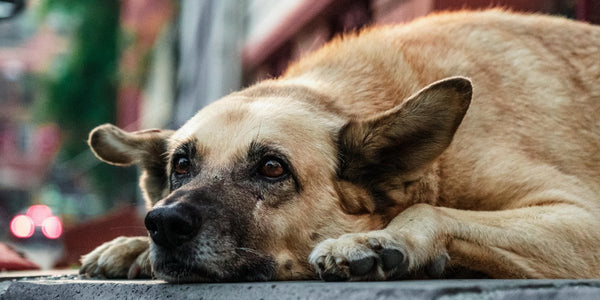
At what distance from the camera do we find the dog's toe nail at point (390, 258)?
2.60 metres

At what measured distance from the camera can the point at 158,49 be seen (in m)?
19.7

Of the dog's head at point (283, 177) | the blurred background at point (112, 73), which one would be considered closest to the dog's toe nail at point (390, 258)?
the dog's head at point (283, 177)

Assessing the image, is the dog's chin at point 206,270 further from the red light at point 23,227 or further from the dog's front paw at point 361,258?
the red light at point 23,227

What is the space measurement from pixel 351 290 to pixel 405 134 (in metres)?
1.10

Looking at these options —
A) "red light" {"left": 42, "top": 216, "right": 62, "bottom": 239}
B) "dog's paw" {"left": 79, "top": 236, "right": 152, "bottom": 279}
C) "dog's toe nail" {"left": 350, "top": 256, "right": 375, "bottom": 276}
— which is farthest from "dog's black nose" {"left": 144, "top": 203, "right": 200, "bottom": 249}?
"red light" {"left": 42, "top": 216, "right": 62, "bottom": 239}

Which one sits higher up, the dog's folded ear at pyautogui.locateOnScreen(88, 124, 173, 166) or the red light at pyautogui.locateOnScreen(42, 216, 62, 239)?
the dog's folded ear at pyautogui.locateOnScreen(88, 124, 173, 166)

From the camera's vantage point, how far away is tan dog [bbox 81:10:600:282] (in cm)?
282

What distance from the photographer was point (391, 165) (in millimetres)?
3297

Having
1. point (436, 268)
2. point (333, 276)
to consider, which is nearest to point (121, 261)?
point (333, 276)

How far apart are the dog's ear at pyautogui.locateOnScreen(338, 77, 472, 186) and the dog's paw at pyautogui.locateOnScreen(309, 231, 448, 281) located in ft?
1.92

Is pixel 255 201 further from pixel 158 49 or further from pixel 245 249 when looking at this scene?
pixel 158 49

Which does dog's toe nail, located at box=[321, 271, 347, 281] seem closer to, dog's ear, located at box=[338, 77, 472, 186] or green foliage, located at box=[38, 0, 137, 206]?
dog's ear, located at box=[338, 77, 472, 186]

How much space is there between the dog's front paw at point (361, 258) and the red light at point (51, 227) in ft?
34.5

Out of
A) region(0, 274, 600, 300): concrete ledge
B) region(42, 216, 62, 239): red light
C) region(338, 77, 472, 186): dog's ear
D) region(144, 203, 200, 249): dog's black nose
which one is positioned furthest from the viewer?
region(42, 216, 62, 239): red light
